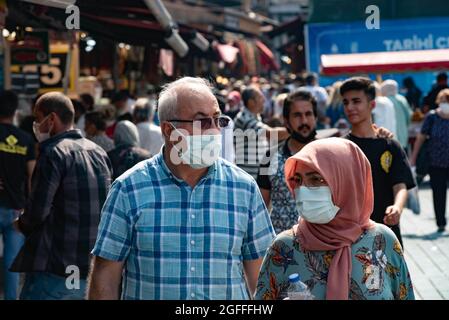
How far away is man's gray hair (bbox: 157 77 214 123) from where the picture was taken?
4617 mm

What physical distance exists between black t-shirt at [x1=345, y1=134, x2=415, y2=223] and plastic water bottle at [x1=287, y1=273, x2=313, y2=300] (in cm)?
298

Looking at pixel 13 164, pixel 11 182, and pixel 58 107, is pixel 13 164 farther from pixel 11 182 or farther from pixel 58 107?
pixel 58 107

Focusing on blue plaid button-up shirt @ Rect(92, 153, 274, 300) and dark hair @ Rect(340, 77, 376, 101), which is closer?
blue plaid button-up shirt @ Rect(92, 153, 274, 300)

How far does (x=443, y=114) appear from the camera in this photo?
13375mm

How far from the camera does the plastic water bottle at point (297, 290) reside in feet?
13.4

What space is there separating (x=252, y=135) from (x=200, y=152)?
18.5 ft

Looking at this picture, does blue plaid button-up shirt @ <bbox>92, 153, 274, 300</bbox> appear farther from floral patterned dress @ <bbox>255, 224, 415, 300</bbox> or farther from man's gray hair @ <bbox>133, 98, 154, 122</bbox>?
man's gray hair @ <bbox>133, 98, 154, 122</bbox>

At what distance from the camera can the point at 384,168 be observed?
7.07 m

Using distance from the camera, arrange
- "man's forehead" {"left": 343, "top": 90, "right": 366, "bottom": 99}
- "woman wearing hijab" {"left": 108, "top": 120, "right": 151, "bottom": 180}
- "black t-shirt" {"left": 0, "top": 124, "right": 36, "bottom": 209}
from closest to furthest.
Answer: "man's forehead" {"left": 343, "top": 90, "right": 366, "bottom": 99} → "woman wearing hijab" {"left": 108, "top": 120, "right": 151, "bottom": 180} → "black t-shirt" {"left": 0, "top": 124, "right": 36, "bottom": 209}

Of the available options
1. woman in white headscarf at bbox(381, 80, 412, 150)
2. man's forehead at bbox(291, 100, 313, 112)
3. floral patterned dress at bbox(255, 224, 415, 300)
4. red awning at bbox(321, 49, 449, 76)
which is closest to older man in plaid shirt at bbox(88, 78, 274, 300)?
floral patterned dress at bbox(255, 224, 415, 300)

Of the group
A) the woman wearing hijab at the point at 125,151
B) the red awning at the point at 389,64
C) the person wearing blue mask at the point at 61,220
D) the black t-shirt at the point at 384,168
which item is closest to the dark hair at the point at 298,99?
the black t-shirt at the point at 384,168

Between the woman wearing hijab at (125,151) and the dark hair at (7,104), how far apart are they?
931 mm

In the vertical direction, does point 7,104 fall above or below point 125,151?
above

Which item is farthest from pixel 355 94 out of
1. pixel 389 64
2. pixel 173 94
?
pixel 389 64
